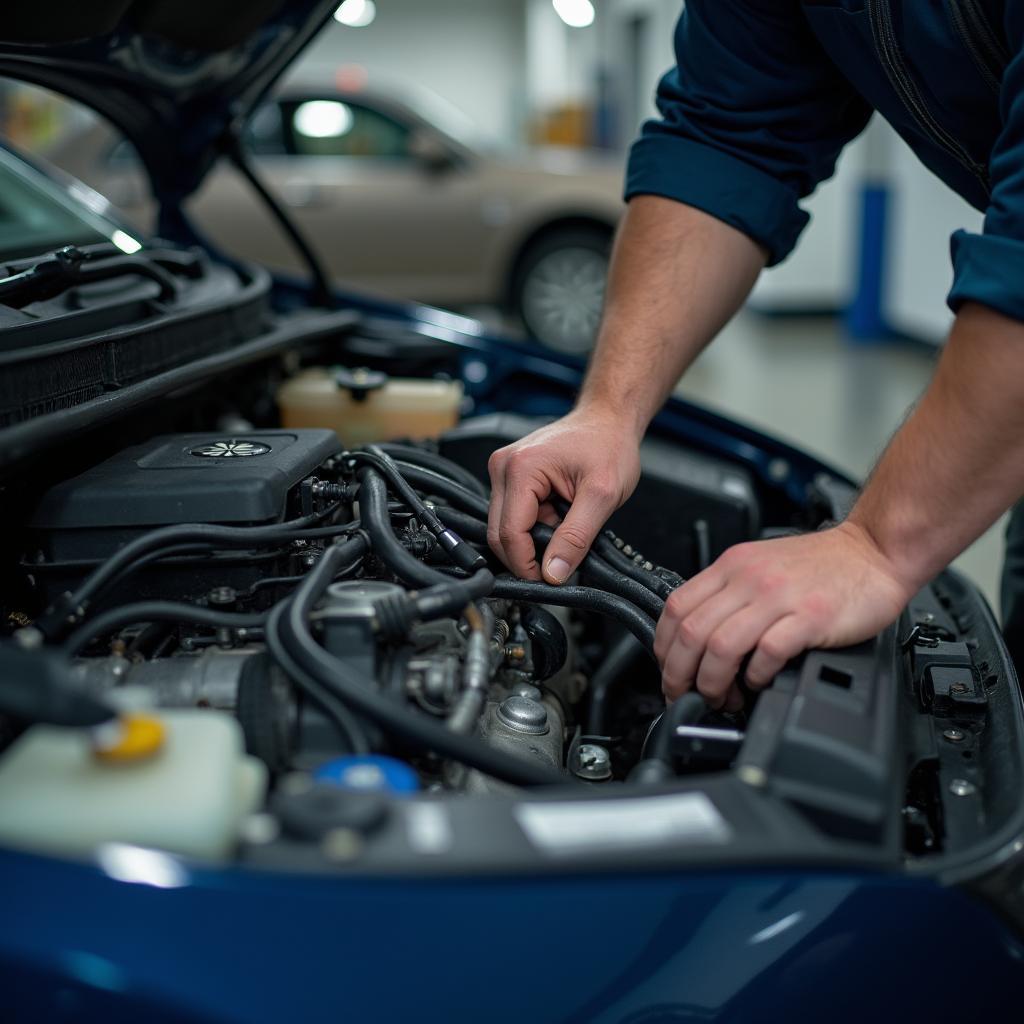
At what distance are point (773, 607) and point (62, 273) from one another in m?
0.86

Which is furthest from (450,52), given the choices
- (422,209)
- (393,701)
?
(393,701)

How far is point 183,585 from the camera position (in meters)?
1.03

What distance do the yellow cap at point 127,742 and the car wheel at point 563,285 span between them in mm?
5158

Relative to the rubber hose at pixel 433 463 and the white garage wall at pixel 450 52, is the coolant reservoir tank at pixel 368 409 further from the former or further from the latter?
the white garage wall at pixel 450 52

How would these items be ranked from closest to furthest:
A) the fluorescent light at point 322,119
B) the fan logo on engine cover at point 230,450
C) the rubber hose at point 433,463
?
the fan logo on engine cover at point 230,450
the rubber hose at point 433,463
the fluorescent light at point 322,119

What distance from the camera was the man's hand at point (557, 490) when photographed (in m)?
1.12

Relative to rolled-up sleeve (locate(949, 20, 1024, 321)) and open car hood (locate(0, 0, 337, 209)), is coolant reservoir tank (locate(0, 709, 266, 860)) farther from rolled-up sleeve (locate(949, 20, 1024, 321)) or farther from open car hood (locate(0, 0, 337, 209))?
open car hood (locate(0, 0, 337, 209))

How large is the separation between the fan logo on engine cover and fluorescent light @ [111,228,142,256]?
0.52 meters

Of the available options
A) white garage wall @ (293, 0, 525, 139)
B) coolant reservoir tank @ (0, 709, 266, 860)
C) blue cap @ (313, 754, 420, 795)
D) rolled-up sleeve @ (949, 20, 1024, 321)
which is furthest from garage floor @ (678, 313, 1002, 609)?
white garage wall @ (293, 0, 525, 139)

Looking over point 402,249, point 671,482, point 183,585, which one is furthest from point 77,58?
point 402,249

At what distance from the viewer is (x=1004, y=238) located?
2.88ft

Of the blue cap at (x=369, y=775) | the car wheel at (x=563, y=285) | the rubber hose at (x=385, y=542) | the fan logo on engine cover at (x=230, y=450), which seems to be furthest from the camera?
the car wheel at (x=563, y=285)

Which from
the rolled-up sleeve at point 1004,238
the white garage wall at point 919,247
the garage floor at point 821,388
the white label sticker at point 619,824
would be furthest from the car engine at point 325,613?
the white garage wall at point 919,247

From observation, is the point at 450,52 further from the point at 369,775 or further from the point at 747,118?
the point at 369,775
